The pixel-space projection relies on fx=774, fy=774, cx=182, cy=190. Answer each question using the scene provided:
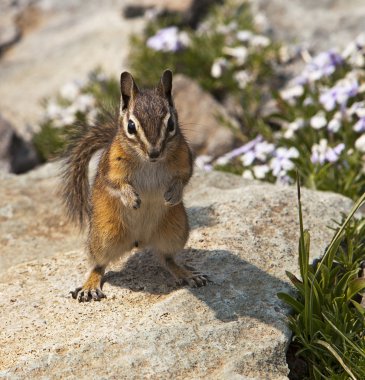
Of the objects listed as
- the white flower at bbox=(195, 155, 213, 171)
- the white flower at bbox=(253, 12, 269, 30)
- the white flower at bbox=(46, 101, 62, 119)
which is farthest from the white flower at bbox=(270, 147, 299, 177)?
the white flower at bbox=(253, 12, 269, 30)

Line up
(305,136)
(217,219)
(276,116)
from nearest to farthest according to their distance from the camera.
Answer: (217,219) < (305,136) < (276,116)

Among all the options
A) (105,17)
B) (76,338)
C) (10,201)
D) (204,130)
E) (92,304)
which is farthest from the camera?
(105,17)

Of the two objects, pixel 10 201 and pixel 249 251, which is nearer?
pixel 249 251

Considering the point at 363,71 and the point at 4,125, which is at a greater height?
the point at 363,71

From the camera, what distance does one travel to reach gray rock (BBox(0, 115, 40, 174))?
8.09 m

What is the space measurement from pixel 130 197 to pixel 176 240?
1.64 ft

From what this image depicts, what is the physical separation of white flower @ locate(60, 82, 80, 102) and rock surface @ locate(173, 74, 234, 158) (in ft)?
3.98

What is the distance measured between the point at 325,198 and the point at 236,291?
128cm

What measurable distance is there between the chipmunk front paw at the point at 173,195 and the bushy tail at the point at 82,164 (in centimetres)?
89

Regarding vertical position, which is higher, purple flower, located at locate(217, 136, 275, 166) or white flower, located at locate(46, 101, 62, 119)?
purple flower, located at locate(217, 136, 275, 166)

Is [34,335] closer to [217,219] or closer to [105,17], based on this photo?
[217,219]

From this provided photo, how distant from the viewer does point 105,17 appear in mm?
10922

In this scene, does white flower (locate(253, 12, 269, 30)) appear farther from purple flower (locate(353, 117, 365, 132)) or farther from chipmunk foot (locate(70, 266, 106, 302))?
chipmunk foot (locate(70, 266, 106, 302))

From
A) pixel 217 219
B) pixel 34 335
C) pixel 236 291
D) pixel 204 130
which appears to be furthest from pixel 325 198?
pixel 204 130
